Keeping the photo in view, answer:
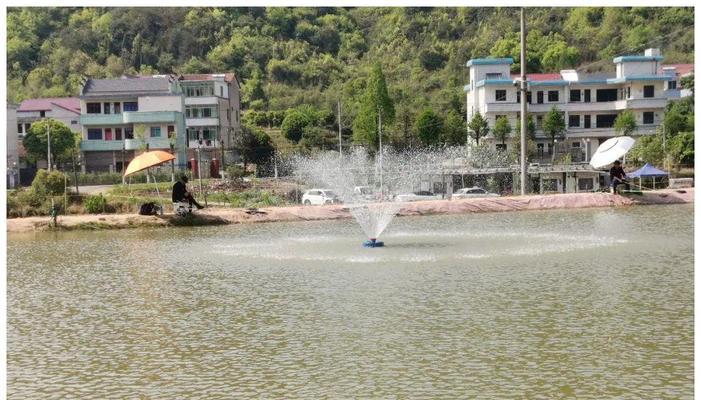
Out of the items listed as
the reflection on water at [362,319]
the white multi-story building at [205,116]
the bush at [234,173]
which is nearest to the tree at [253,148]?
the white multi-story building at [205,116]

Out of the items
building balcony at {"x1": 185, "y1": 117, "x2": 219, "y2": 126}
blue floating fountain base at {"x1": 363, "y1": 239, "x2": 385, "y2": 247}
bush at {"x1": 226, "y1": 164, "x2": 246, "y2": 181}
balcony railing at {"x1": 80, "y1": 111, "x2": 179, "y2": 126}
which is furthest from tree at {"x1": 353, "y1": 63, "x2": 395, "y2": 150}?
blue floating fountain base at {"x1": 363, "y1": 239, "x2": 385, "y2": 247}

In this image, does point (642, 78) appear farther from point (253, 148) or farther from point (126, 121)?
point (126, 121)

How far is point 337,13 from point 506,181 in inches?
3715

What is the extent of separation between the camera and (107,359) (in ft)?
36.9

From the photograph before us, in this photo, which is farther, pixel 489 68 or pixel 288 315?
pixel 489 68

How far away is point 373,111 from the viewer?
2704 inches

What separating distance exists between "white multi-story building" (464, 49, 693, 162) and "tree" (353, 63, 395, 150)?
24.8ft

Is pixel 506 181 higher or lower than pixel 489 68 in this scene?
lower

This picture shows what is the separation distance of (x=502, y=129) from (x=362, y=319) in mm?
55555

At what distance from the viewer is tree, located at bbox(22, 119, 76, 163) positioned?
6644 cm

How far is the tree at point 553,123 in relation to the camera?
218 ft

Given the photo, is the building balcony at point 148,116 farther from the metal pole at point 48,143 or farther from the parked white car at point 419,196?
the parked white car at point 419,196

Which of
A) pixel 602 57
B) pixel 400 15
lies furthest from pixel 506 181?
pixel 400 15

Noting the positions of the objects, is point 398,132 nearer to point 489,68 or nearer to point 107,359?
point 489,68
